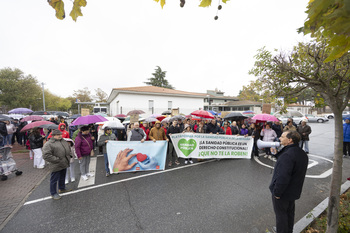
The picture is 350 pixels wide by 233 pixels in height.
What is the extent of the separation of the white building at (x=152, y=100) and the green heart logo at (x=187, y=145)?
14721mm

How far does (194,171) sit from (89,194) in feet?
11.0

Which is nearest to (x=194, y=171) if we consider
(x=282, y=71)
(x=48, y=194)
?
(x=282, y=71)

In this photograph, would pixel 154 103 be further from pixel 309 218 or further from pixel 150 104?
pixel 309 218

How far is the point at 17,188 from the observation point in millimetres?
4477

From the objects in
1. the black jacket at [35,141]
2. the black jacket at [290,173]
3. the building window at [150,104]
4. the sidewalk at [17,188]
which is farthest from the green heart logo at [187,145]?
the building window at [150,104]

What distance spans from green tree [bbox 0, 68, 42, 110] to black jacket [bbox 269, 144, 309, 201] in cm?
4207

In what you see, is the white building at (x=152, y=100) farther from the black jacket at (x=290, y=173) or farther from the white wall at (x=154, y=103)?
the black jacket at (x=290, y=173)

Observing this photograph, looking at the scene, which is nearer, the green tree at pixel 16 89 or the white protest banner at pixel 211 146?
the white protest banner at pixel 211 146

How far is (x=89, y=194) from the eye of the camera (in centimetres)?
406

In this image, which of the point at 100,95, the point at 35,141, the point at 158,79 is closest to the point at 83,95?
the point at 100,95

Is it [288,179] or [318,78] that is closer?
[288,179]

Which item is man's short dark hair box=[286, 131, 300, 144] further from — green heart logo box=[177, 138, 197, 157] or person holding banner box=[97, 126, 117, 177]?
person holding banner box=[97, 126, 117, 177]

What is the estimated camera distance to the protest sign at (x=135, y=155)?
525cm

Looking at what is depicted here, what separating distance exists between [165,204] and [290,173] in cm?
264
